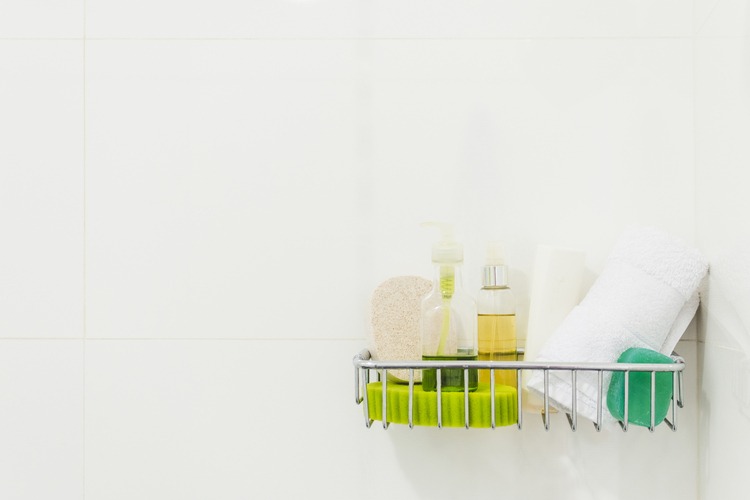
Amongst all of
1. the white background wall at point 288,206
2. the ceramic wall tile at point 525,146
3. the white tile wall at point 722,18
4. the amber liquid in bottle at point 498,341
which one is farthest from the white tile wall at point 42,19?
the white tile wall at point 722,18

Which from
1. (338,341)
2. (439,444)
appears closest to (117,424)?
(338,341)

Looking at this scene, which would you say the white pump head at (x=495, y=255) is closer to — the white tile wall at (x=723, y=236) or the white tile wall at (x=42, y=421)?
the white tile wall at (x=723, y=236)

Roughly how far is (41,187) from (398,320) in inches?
19.6

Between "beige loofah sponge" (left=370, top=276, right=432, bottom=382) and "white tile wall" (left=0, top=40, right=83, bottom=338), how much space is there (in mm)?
400

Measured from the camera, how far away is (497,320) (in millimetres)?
919

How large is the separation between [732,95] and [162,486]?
0.80m

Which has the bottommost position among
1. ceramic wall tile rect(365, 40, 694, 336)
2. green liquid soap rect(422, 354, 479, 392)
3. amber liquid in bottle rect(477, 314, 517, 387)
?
green liquid soap rect(422, 354, 479, 392)

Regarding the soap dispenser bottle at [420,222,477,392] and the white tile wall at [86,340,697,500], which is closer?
the soap dispenser bottle at [420,222,477,392]

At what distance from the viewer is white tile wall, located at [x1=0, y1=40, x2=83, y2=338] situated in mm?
1036

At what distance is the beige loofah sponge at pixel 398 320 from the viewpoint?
2.97 ft

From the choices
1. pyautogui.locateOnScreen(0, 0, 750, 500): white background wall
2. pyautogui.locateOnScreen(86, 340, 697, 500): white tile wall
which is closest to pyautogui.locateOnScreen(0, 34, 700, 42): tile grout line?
pyautogui.locateOnScreen(0, 0, 750, 500): white background wall

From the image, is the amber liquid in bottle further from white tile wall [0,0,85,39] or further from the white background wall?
white tile wall [0,0,85,39]

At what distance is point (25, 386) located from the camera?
1035 millimetres

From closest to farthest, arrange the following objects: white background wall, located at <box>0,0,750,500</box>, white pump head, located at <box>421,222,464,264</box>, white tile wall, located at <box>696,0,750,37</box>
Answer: white tile wall, located at <box>696,0,750,37</box>
white pump head, located at <box>421,222,464,264</box>
white background wall, located at <box>0,0,750,500</box>
